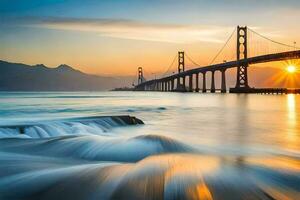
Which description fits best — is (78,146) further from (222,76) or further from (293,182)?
(222,76)

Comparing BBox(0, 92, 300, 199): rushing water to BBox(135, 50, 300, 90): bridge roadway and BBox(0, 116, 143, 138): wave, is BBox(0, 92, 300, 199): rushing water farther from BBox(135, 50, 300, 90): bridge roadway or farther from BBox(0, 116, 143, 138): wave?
BBox(135, 50, 300, 90): bridge roadway

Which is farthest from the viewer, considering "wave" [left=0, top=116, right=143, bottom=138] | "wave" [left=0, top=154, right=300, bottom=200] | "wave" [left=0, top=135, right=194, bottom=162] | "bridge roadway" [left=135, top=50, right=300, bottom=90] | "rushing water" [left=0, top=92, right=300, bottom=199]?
"bridge roadway" [left=135, top=50, right=300, bottom=90]

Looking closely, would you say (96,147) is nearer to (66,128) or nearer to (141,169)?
(141,169)

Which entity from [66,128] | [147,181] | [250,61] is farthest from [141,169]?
[250,61]

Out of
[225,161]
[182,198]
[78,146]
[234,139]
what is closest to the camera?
[182,198]

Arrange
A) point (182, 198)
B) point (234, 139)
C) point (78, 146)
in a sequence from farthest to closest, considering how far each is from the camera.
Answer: point (234, 139), point (78, 146), point (182, 198)

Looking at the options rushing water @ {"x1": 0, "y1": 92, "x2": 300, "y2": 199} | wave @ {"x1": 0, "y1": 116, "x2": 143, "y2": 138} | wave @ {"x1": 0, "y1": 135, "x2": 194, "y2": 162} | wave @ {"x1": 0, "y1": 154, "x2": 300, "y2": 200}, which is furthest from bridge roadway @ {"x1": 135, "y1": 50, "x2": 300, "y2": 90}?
wave @ {"x1": 0, "y1": 154, "x2": 300, "y2": 200}

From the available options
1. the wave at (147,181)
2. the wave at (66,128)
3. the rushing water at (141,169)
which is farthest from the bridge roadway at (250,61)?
the wave at (147,181)

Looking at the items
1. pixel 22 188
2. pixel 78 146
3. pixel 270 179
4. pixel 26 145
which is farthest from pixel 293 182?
pixel 26 145

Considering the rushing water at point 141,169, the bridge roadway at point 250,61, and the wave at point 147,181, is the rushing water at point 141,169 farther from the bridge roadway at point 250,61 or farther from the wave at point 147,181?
the bridge roadway at point 250,61
